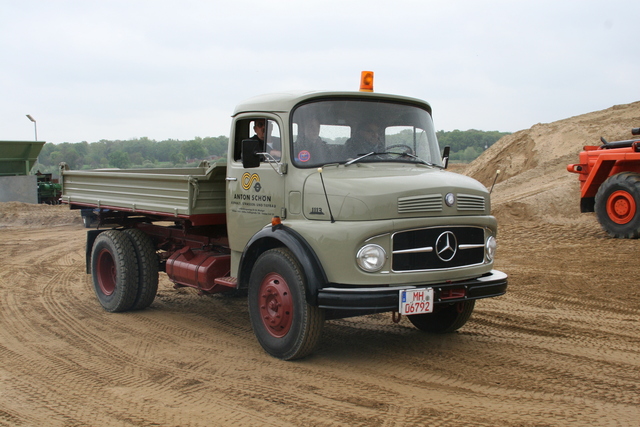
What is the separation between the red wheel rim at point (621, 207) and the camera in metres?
12.2

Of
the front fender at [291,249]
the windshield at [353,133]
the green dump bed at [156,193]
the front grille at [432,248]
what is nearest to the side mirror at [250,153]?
the windshield at [353,133]

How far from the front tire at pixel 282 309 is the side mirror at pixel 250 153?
876mm

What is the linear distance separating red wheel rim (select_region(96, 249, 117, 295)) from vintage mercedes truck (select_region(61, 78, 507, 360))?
1320mm

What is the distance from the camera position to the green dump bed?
6.81 metres

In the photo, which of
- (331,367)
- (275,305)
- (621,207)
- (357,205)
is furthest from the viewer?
(621,207)

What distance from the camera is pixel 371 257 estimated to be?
5172 mm

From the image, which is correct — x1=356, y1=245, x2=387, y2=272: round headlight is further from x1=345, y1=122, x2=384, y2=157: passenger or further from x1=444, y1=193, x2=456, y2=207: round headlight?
x1=345, y1=122, x2=384, y2=157: passenger

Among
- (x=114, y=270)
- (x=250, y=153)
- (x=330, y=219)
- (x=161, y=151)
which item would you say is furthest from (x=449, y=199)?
(x=161, y=151)

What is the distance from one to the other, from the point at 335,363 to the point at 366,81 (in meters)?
2.75

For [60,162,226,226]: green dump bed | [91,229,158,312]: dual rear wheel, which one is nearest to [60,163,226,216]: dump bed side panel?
[60,162,226,226]: green dump bed

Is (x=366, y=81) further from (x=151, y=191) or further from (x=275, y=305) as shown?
(x=151, y=191)

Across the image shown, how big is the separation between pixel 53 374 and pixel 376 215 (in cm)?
304

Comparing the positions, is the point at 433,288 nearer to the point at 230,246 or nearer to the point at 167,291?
the point at 230,246

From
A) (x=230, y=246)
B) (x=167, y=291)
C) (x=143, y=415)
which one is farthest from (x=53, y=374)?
(x=167, y=291)
